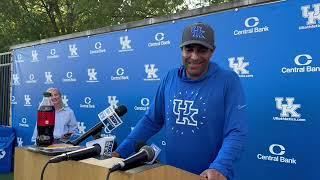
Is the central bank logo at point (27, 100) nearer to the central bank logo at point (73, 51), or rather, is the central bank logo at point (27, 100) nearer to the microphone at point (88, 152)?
the central bank logo at point (73, 51)

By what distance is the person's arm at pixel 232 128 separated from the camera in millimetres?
1870

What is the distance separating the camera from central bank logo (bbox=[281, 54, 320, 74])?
3394mm

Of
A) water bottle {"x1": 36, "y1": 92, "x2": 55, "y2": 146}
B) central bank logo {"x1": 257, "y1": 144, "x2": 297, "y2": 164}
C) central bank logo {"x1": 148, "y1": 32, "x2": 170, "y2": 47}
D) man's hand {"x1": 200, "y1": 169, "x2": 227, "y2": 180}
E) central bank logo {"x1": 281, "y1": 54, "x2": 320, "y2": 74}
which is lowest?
central bank logo {"x1": 257, "y1": 144, "x2": 297, "y2": 164}

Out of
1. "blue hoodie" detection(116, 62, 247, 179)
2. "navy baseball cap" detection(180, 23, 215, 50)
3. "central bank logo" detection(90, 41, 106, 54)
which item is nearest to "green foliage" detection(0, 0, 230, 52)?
"central bank logo" detection(90, 41, 106, 54)

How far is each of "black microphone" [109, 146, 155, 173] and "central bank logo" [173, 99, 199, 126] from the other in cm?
60

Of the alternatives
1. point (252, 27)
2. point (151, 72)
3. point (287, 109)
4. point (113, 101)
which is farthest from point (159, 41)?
point (287, 109)

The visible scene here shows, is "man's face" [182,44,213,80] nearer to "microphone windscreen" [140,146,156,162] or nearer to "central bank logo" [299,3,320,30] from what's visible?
"microphone windscreen" [140,146,156,162]

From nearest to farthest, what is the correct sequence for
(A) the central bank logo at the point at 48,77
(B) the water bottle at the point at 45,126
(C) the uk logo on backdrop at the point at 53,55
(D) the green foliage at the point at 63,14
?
1. (B) the water bottle at the point at 45,126
2. (C) the uk logo on backdrop at the point at 53,55
3. (A) the central bank logo at the point at 48,77
4. (D) the green foliage at the point at 63,14

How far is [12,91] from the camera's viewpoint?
7730mm

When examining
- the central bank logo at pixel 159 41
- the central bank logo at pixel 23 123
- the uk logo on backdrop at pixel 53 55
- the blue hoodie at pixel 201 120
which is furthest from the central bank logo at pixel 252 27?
the central bank logo at pixel 23 123

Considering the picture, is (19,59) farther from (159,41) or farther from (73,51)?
(159,41)

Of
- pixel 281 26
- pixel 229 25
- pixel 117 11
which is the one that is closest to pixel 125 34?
pixel 229 25

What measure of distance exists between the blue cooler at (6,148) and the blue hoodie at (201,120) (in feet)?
18.6

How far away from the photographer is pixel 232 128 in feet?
6.52
